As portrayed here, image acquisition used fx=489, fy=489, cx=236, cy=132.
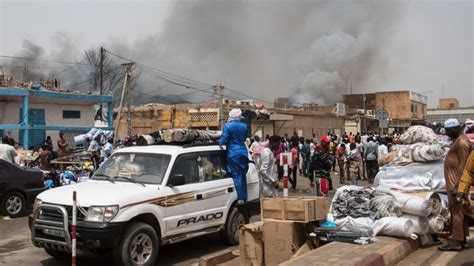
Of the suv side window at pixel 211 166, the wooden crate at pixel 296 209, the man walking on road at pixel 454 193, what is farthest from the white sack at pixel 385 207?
the suv side window at pixel 211 166

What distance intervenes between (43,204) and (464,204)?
5.74 meters

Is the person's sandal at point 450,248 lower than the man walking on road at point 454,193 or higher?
lower

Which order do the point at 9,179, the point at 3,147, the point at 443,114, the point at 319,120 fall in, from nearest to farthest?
the point at 9,179
the point at 3,147
the point at 319,120
the point at 443,114

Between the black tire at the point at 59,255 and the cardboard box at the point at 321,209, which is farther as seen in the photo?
the black tire at the point at 59,255

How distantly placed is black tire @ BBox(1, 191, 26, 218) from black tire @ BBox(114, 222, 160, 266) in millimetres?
5828

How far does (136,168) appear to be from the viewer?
7.45 m

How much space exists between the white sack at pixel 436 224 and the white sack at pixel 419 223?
7cm

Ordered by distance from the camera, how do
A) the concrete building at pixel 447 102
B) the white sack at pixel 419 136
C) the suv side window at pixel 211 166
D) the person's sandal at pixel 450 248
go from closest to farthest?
the person's sandal at pixel 450 248 < the suv side window at pixel 211 166 < the white sack at pixel 419 136 < the concrete building at pixel 447 102

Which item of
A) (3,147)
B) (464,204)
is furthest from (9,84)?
(464,204)

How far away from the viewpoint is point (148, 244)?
6.63m

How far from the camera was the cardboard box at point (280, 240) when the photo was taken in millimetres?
6363

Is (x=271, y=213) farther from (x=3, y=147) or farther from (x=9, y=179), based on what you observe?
(x=3, y=147)

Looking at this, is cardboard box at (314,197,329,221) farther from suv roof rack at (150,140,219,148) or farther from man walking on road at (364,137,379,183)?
man walking on road at (364,137,379,183)

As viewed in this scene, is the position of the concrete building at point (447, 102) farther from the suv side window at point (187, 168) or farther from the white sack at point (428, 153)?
the suv side window at point (187, 168)
